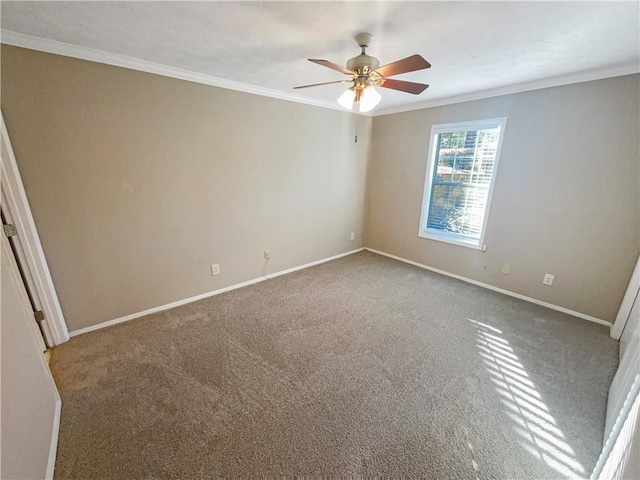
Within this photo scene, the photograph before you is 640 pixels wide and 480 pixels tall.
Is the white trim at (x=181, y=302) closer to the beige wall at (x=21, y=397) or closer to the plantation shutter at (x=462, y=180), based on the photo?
the beige wall at (x=21, y=397)

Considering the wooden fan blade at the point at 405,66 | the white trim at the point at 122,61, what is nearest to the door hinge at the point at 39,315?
the white trim at the point at 122,61

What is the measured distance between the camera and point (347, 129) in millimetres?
3777

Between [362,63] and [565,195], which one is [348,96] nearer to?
[362,63]

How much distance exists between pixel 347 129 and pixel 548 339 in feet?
10.9

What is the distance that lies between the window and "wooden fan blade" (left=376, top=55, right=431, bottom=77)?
200 cm

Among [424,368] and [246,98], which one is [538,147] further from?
[246,98]

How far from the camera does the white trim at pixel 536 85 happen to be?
6.98 feet

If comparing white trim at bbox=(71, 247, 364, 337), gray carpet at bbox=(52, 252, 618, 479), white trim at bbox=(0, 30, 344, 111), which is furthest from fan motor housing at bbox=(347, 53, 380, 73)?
white trim at bbox=(71, 247, 364, 337)

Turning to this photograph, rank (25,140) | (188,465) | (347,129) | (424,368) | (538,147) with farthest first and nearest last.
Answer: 1. (347,129)
2. (538,147)
3. (424,368)
4. (25,140)
5. (188,465)

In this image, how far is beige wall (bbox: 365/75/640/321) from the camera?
7.39 ft

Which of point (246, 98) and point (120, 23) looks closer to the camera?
point (120, 23)

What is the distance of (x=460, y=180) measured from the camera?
11.0ft

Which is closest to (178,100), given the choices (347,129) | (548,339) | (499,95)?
(347,129)

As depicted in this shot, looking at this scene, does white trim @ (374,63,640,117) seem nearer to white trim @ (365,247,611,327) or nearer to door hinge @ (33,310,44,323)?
white trim @ (365,247,611,327)
